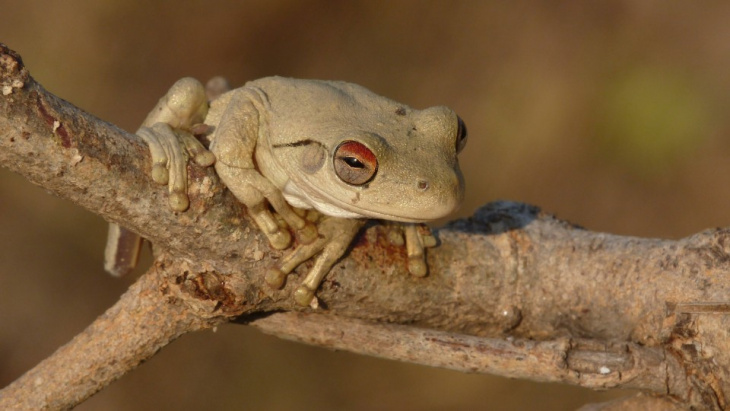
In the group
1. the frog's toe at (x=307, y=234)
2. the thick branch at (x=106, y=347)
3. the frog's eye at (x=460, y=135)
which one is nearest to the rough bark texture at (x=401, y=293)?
the thick branch at (x=106, y=347)

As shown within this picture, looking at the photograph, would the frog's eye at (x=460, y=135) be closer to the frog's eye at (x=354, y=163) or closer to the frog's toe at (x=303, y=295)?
the frog's eye at (x=354, y=163)

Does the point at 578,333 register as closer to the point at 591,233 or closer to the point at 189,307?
the point at 591,233

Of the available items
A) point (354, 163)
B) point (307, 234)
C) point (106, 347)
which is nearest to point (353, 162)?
point (354, 163)

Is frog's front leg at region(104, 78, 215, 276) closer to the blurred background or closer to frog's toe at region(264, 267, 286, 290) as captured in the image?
frog's toe at region(264, 267, 286, 290)

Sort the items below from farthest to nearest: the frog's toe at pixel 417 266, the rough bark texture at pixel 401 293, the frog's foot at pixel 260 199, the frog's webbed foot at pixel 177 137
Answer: the frog's toe at pixel 417 266
the frog's foot at pixel 260 199
the frog's webbed foot at pixel 177 137
the rough bark texture at pixel 401 293

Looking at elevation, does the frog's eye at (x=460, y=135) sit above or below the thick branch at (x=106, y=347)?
above

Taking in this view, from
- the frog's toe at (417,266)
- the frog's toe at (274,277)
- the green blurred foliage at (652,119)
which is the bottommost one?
the frog's toe at (274,277)

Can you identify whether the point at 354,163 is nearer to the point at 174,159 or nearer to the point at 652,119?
the point at 174,159
